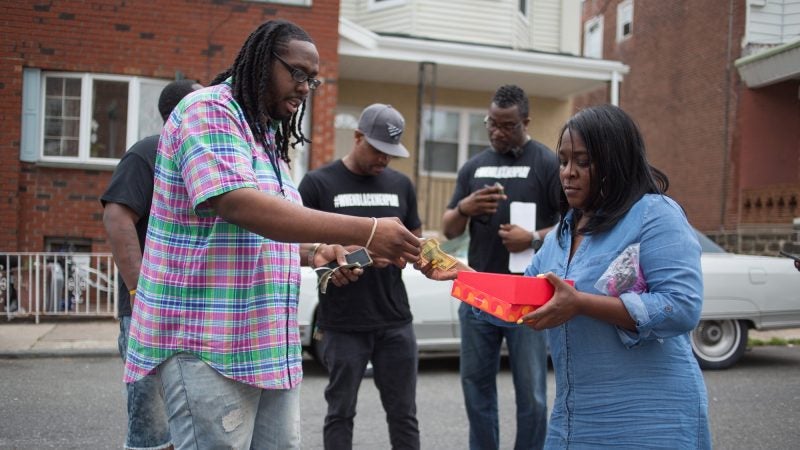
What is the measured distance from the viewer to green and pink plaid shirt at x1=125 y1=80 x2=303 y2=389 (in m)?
2.27

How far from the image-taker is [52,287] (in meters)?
10.9

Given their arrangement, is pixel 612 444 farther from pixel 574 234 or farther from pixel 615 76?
pixel 615 76

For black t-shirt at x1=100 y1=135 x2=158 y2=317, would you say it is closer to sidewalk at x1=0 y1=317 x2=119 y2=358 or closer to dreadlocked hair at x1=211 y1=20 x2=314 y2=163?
dreadlocked hair at x1=211 y1=20 x2=314 y2=163

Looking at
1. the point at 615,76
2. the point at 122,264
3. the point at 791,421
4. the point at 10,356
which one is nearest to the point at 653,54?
the point at 615,76

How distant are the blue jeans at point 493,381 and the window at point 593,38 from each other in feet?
60.3

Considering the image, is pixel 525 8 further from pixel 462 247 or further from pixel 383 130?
pixel 383 130

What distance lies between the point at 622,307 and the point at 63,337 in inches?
350

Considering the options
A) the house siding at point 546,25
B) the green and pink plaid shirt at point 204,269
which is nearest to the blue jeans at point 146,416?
the green and pink plaid shirt at point 204,269

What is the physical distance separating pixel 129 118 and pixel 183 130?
10568 mm

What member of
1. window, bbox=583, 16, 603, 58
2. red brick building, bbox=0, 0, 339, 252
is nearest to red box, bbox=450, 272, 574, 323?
red brick building, bbox=0, 0, 339, 252

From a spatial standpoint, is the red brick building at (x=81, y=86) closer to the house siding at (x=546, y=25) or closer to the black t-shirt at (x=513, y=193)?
the house siding at (x=546, y=25)

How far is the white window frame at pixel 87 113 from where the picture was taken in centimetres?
1198

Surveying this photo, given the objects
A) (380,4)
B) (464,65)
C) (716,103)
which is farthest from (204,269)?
(716,103)

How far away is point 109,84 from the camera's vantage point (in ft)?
39.9
